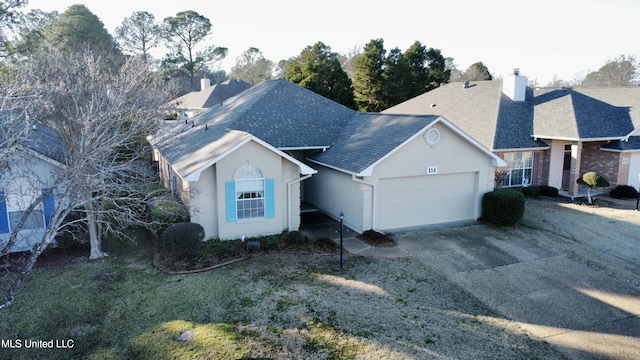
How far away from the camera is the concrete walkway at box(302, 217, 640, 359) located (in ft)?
28.2

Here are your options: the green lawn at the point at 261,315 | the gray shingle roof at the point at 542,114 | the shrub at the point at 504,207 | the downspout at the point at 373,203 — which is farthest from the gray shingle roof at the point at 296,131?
the gray shingle roof at the point at 542,114

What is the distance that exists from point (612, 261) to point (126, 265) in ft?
47.8

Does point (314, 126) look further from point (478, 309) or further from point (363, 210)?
point (478, 309)

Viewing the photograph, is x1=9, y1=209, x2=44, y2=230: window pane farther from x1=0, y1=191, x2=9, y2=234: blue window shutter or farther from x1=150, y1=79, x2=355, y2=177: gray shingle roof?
Result: x1=150, y1=79, x2=355, y2=177: gray shingle roof

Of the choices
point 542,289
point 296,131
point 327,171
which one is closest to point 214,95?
point 296,131

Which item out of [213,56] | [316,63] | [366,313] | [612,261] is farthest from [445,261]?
[213,56]

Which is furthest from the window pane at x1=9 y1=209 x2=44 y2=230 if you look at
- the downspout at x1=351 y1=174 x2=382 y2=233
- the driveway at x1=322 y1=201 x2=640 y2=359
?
the downspout at x1=351 y1=174 x2=382 y2=233

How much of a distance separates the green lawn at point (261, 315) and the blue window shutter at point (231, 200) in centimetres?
196

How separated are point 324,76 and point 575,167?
2147cm

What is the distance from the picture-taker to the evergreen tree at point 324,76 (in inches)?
1430

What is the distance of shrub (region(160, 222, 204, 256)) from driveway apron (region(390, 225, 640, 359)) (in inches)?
223

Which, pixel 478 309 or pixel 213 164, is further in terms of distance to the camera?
pixel 213 164

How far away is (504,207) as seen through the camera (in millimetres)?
15797

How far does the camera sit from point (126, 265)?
12.4 meters
